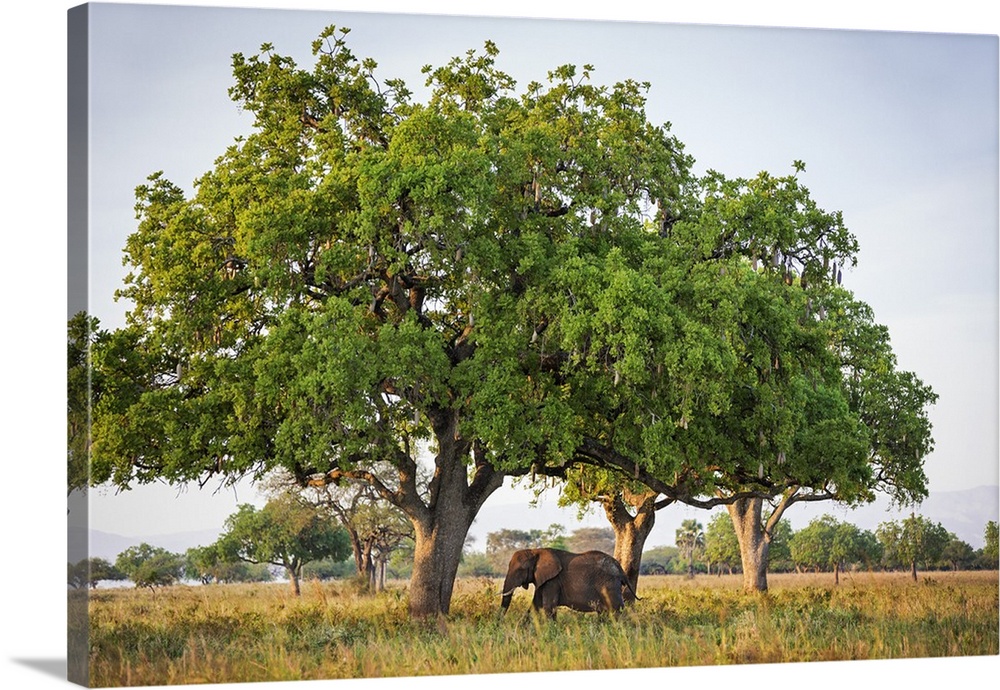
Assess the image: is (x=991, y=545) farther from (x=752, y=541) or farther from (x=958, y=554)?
(x=752, y=541)

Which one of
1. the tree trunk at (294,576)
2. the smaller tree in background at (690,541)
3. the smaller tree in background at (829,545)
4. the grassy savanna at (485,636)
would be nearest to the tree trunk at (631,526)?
the grassy savanna at (485,636)

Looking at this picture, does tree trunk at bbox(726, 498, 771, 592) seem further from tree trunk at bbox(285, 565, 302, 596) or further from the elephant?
tree trunk at bbox(285, 565, 302, 596)

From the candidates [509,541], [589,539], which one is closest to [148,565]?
[509,541]

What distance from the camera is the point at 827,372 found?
20828 mm

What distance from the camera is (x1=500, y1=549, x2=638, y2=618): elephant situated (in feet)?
74.5

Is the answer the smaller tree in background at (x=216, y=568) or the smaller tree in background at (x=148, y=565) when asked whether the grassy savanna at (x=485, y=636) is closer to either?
the smaller tree in background at (x=148, y=565)

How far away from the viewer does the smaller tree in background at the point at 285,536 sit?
115ft

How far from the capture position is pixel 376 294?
67.6 ft

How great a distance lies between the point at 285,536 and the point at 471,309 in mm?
17477

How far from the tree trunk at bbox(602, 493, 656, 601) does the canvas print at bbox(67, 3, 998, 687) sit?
2146 millimetres

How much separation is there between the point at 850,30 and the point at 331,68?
24.3 feet

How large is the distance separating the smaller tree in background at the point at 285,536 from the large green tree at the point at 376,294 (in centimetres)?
1349

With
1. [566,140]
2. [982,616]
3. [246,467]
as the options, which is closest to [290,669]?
[246,467]

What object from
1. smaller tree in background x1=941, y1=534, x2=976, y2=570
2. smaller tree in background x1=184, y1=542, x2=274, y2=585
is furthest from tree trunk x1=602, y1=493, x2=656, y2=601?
smaller tree in background x1=184, y1=542, x2=274, y2=585
